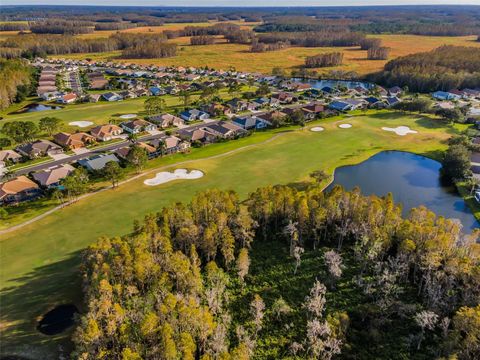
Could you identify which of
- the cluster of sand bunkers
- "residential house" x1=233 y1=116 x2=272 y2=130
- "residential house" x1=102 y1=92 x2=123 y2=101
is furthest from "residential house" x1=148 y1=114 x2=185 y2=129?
the cluster of sand bunkers

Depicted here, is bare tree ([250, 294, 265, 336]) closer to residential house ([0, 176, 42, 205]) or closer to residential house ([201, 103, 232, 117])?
residential house ([0, 176, 42, 205])

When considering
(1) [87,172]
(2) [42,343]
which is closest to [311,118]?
(1) [87,172]

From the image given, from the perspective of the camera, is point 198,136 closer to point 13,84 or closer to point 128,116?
point 128,116

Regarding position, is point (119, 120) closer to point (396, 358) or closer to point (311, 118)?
point (311, 118)

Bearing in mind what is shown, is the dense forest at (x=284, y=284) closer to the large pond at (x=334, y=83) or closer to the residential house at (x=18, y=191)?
the residential house at (x=18, y=191)

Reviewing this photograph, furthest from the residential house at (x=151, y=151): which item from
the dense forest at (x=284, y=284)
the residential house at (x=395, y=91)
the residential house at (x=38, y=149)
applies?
the residential house at (x=395, y=91)
